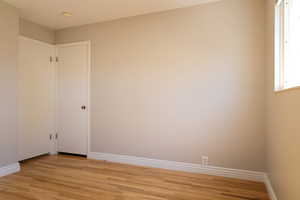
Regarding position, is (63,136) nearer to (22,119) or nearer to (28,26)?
(22,119)

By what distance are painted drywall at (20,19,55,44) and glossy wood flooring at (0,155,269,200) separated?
2271 mm

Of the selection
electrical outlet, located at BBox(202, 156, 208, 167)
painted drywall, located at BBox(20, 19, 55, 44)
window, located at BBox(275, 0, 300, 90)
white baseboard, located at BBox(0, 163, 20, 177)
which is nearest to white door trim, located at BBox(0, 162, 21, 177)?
white baseboard, located at BBox(0, 163, 20, 177)

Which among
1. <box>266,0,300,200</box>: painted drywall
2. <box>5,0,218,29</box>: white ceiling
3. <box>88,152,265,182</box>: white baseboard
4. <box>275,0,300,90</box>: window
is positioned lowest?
<box>88,152,265,182</box>: white baseboard

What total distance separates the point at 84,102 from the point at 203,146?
2310mm

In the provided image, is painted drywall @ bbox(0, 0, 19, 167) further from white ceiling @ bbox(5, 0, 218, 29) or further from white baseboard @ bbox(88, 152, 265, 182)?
white baseboard @ bbox(88, 152, 265, 182)

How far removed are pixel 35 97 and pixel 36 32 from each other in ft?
3.95

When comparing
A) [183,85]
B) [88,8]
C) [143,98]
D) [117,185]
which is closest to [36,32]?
[88,8]

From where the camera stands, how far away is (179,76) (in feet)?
10.1

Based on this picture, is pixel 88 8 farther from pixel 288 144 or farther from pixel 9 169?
pixel 288 144

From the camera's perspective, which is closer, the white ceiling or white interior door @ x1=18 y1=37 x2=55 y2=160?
the white ceiling

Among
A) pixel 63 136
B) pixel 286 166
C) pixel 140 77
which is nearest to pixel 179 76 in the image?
pixel 140 77

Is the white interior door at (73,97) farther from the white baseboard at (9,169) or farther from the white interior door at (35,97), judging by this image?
the white baseboard at (9,169)

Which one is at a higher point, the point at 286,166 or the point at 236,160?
the point at 286,166

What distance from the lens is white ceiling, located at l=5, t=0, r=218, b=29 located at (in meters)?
2.87
